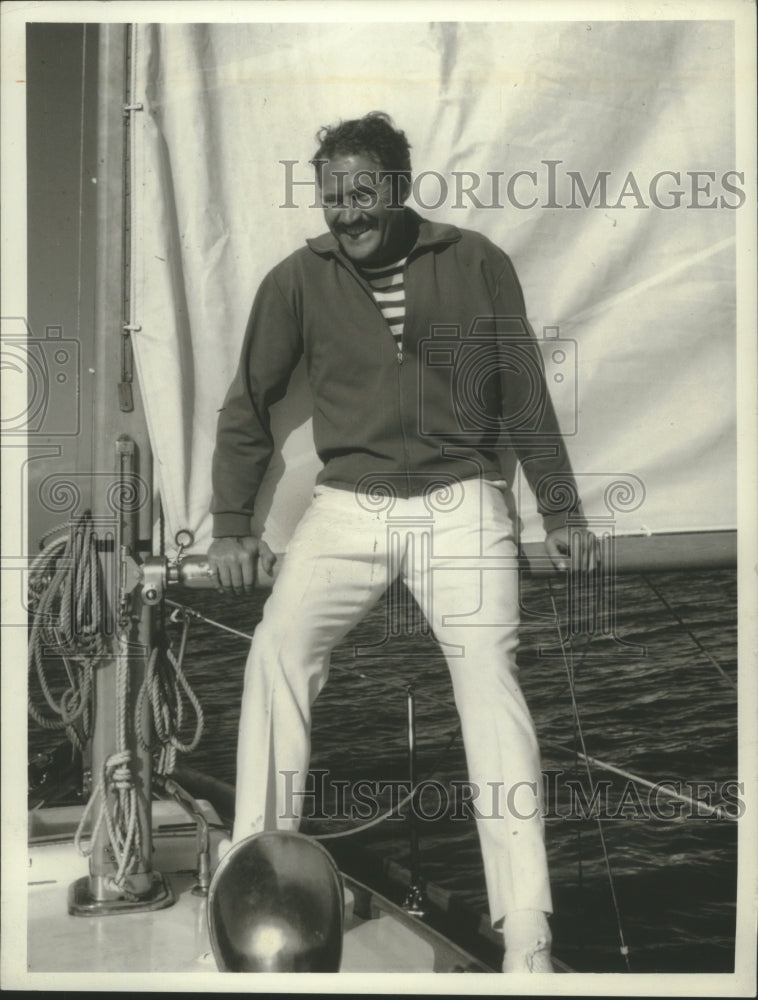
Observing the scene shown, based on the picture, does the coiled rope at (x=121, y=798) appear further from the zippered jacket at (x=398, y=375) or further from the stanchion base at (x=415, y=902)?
the stanchion base at (x=415, y=902)

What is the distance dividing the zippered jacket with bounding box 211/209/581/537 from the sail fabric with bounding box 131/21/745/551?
54 millimetres

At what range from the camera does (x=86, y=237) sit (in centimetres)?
265

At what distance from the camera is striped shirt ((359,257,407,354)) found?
99.6 inches

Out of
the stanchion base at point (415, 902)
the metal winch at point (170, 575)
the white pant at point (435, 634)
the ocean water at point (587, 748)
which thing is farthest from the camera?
the ocean water at point (587, 748)

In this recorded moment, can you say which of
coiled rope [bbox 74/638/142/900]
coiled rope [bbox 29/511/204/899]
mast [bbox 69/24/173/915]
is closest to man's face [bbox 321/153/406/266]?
mast [bbox 69/24/173/915]

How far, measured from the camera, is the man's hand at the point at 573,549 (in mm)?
2609

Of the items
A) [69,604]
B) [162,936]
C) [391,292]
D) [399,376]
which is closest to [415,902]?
[162,936]

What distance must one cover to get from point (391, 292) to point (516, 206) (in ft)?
1.11

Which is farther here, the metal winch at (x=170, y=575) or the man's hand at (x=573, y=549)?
the man's hand at (x=573, y=549)

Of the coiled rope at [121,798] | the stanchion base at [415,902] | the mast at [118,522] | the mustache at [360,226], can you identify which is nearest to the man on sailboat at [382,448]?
the mustache at [360,226]

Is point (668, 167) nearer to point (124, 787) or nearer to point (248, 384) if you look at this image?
point (248, 384)

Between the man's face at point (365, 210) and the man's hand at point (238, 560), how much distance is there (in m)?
0.64

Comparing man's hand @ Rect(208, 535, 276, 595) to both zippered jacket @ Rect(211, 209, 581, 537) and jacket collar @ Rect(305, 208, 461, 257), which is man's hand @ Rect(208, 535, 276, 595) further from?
jacket collar @ Rect(305, 208, 461, 257)

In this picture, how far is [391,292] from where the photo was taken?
254 centimetres
